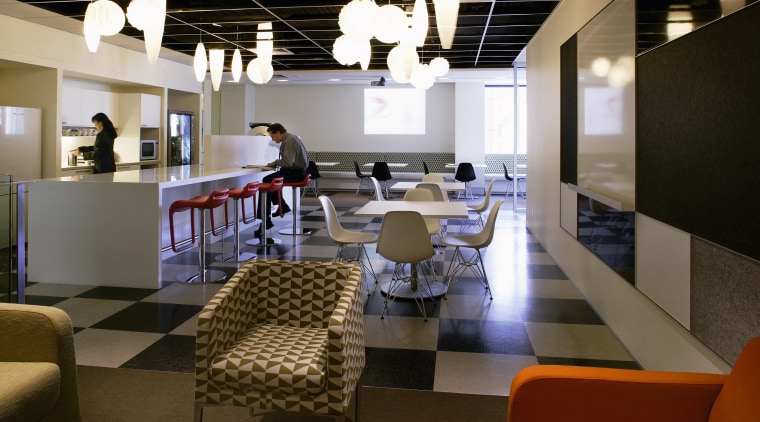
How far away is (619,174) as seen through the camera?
383 centimetres

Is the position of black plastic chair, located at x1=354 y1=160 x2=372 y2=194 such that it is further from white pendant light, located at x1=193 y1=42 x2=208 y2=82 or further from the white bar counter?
the white bar counter

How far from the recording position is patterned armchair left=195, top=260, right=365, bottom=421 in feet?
Answer: 7.51

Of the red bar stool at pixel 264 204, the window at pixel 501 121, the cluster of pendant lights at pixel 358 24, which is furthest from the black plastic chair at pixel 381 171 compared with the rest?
the cluster of pendant lights at pixel 358 24

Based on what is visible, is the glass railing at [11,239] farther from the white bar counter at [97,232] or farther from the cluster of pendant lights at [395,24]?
the cluster of pendant lights at [395,24]

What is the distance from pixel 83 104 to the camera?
9.11 metres

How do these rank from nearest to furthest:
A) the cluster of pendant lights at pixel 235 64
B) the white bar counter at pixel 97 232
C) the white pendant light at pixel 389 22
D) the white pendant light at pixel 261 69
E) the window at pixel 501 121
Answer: the white pendant light at pixel 389 22 < the white bar counter at pixel 97 232 < the cluster of pendant lights at pixel 235 64 < the white pendant light at pixel 261 69 < the window at pixel 501 121

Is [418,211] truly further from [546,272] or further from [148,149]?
[148,149]

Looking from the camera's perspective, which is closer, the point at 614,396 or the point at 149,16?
the point at 614,396

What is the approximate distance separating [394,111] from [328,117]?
5.99 ft

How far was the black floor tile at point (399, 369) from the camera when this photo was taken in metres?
3.23

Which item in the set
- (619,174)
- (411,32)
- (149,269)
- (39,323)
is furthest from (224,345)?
(411,32)

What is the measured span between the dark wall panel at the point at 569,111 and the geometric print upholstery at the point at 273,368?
3474 mm

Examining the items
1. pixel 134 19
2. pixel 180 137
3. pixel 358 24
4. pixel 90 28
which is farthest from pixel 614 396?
pixel 180 137

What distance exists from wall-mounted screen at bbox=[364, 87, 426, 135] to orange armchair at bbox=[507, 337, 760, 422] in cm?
1428
